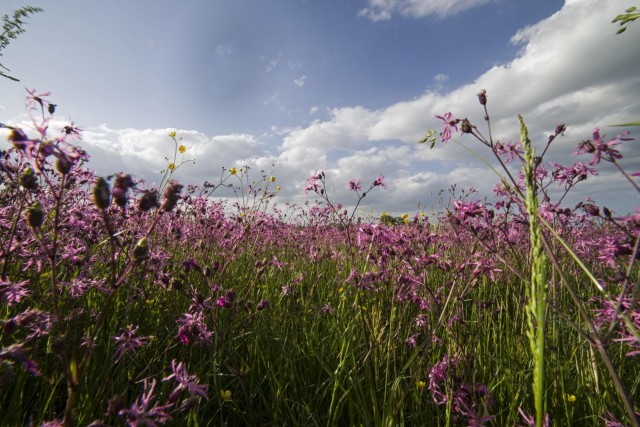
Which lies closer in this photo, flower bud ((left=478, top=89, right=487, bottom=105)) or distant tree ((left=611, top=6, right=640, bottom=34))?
distant tree ((left=611, top=6, right=640, bottom=34))

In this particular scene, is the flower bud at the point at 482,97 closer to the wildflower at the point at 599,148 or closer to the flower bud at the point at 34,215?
the wildflower at the point at 599,148

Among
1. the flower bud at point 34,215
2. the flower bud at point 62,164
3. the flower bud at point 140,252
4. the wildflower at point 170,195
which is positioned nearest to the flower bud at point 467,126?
the wildflower at point 170,195

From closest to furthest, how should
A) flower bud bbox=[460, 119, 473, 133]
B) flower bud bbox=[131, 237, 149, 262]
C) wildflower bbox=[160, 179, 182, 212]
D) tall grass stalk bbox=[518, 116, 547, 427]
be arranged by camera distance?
tall grass stalk bbox=[518, 116, 547, 427] → flower bud bbox=[131, 237, 149, 262] → wildflower bbox=[160, 179, 182, 212] → flower bud bbox=[460, 119, 473, 133]

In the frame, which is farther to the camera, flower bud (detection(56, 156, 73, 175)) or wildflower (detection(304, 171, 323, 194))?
wildflower (detection(304, 171, 323, 194))

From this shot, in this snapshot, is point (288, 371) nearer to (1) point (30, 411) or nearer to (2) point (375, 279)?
(2) point (375, 279)

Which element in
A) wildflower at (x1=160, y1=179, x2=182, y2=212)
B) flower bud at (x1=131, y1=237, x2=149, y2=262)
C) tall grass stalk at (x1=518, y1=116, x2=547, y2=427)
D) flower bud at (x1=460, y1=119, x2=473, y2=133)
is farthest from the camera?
flower bud at (x1=460, y1=119, x2=473, y2=133)

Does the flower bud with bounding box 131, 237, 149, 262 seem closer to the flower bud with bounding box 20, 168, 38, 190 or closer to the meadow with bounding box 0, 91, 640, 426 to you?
the meadow with bounding box 0, 91, 640, 426

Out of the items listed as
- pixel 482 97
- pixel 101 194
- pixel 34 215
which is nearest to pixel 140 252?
pixel 101 194

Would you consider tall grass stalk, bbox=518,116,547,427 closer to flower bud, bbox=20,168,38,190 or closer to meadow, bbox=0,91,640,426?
meadow, bbox=0,91,640,426

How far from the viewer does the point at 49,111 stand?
200 centimetres

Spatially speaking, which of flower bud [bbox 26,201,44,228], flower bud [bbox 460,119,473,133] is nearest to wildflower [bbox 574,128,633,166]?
flower bud [bbox 460,119,473,133]

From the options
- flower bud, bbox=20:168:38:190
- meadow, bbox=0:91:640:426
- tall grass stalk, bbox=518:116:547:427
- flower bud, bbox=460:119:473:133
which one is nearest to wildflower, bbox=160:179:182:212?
meadow, bbox=0:91:640:426

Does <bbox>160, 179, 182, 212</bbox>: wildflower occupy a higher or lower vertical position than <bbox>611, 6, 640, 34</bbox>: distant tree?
lower

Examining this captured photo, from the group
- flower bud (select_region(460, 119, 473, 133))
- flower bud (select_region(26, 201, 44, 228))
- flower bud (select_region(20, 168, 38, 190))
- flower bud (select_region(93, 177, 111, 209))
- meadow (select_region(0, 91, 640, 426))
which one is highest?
flower bud (select_region(460, 119, 473, 133))
